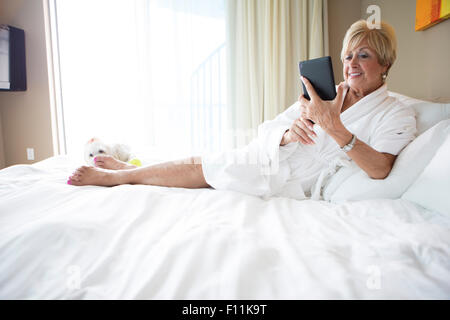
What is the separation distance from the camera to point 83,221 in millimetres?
698

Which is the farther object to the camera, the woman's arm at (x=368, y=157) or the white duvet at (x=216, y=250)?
the woman's arm at (x=368, y=157)

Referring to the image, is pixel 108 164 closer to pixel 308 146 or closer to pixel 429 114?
pixel 308 146

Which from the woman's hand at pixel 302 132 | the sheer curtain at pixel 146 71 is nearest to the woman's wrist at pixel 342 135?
the woman's hand at pixel 302 132

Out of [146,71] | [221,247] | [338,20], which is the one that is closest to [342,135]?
[221,247]

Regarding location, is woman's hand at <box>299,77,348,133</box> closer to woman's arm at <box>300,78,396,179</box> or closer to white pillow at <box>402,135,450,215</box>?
woman's arm at <box>300,78,396,179</box>

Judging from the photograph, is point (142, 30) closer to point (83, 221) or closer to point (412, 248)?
point (83, 221)

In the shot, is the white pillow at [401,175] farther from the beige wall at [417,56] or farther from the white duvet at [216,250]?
the beige wall at [417,56]

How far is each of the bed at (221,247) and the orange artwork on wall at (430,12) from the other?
2.29ft

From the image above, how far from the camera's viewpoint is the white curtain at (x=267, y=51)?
2.50 metres

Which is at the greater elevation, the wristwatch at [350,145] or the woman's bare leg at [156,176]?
the wristwatch at [350,145]

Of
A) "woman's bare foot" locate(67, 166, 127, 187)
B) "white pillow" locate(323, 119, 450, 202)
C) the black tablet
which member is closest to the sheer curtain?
"woman's bare foot" locate(67, 166, 127, 187)
